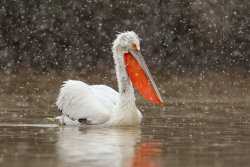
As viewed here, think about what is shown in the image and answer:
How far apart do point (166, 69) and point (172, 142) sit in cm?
1404

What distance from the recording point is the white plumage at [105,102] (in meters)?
8.41

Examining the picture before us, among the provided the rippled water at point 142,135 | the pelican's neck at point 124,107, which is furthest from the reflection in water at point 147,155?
the pelican's neck at point 124,107

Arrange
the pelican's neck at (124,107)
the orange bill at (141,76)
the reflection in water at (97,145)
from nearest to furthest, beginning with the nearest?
the reflection in water at (97,145)
the pelican's neck at (124,107)
the orange bill at (141,76)

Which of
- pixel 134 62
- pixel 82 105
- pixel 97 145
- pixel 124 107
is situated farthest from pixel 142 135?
pixel 134 62

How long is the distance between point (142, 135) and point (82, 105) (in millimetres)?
1414

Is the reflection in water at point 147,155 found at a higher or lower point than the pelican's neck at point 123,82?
lower

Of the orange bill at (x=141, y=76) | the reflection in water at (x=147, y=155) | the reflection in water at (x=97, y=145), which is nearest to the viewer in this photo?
the reflection in water at (x=147, y=155)

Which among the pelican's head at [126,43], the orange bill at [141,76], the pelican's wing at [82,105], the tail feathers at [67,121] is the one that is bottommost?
the tail feathers at [67,121]

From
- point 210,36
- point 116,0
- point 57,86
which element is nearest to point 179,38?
point 210,36

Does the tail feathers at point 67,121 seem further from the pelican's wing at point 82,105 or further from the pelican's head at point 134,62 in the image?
the pelican's head at point 134,62

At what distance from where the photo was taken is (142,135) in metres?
7.55

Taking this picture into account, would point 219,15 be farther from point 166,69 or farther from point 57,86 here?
point 57,86

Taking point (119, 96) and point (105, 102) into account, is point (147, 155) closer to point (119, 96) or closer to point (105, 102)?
point (119, 96)

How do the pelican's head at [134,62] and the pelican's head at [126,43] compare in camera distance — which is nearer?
the pelican's head at [134,62]
